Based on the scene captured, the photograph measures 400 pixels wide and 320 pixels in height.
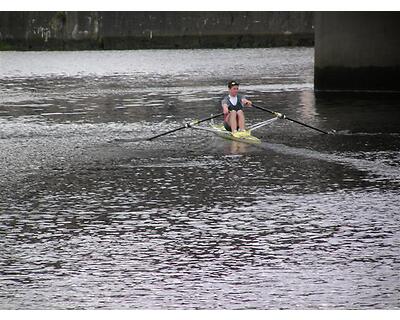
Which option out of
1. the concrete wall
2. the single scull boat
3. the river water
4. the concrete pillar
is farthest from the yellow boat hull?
the concrete wall

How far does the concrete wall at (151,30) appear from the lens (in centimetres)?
6500

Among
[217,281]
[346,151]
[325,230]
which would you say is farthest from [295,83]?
[217,281]

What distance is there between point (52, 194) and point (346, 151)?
21.5 ft

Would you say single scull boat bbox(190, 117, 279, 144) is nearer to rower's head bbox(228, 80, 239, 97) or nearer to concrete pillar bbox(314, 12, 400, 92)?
rower's head bbox(228, 80, 239, 97)

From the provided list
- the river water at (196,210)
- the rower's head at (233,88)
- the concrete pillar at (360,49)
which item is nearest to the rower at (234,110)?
the rower's head at (233,88)

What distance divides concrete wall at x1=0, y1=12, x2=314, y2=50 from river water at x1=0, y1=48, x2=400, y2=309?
34.0 metres

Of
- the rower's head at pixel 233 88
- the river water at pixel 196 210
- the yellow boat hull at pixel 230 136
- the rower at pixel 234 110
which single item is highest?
the rower's head at pixel 233 88

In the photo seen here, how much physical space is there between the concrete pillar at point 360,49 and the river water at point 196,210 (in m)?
2.59

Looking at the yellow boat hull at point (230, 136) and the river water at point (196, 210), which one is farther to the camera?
the yellow boat hull at point (230, 136)

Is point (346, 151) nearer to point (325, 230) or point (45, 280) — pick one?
point (325, 230)

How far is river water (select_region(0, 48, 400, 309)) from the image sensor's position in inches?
433

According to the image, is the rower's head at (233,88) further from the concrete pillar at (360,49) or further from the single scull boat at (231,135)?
the concrete pillar at (360,49)
